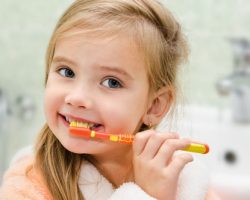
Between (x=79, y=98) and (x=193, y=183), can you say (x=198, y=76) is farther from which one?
(x=79, y=98)

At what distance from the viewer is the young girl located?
575 mm

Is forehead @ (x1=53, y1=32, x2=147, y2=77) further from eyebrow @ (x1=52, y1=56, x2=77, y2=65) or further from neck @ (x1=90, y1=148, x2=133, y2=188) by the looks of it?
neck @ (x1=90, y1=148, x2=133, y2=188)

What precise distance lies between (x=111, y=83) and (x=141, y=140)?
8 cm

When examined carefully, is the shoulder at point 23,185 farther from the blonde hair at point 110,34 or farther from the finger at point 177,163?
the finger at point 177,163

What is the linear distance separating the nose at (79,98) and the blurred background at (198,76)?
1.12 feet

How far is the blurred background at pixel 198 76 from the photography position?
104 cm

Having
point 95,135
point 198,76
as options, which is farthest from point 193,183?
point 198,76

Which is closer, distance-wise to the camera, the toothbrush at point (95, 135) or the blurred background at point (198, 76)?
the toothbrush at point (95, 135)

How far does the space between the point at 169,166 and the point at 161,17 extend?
0.20 meters

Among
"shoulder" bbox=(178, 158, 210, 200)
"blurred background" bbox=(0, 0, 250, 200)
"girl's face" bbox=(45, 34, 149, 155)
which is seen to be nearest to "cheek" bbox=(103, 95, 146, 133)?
"girl's face" bbox=(45, 34, 149, 155)

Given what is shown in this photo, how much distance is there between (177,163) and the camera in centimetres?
61

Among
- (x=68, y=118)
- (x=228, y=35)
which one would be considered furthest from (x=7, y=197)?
(x=228, y=35)

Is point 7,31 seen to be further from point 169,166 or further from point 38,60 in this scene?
point 169,166

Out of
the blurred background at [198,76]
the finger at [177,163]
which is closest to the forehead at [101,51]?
the finger at [177,163]
